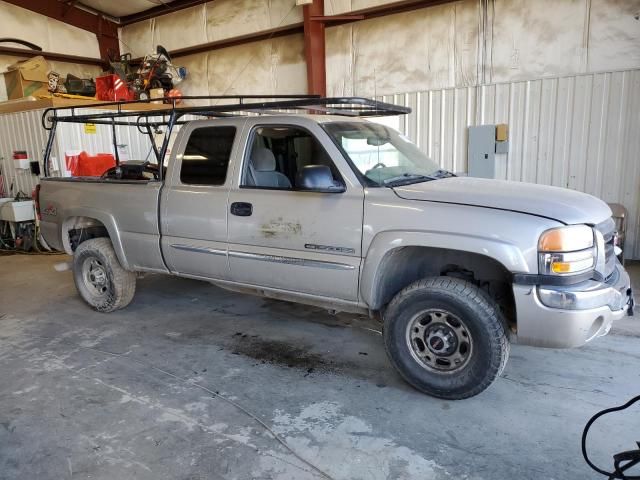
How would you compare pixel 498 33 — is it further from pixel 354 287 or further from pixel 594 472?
pixel 594 472

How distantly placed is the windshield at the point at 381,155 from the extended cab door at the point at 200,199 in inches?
35.7

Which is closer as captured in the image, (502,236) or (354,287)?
(502,236)

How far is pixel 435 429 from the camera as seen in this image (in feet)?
9.25

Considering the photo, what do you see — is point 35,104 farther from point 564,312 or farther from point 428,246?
point 564,312

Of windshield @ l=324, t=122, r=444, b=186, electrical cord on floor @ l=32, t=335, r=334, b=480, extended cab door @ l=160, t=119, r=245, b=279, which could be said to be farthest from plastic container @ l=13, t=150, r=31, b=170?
windshield @ l=324, t=122, r=444, b=186

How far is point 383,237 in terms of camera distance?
313 centimetres

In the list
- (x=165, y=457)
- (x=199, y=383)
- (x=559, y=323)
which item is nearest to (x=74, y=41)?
(x=199, y=383)

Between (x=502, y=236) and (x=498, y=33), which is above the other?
(x=498, y=33)

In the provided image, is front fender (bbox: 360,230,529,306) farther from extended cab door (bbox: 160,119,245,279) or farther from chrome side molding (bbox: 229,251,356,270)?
extended cab door (bbox: 160,119,245,279)

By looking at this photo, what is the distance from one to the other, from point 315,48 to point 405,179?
20.0 feet

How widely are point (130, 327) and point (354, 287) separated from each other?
8.23 ft

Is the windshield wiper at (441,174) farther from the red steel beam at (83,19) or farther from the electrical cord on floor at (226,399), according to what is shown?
the red steel beam at (83,19)

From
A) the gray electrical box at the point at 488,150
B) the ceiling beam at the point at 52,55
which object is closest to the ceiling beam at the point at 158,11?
the ceiling beam at the point at 52,55

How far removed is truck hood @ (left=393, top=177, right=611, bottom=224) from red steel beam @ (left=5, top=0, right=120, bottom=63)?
11.2 metres
